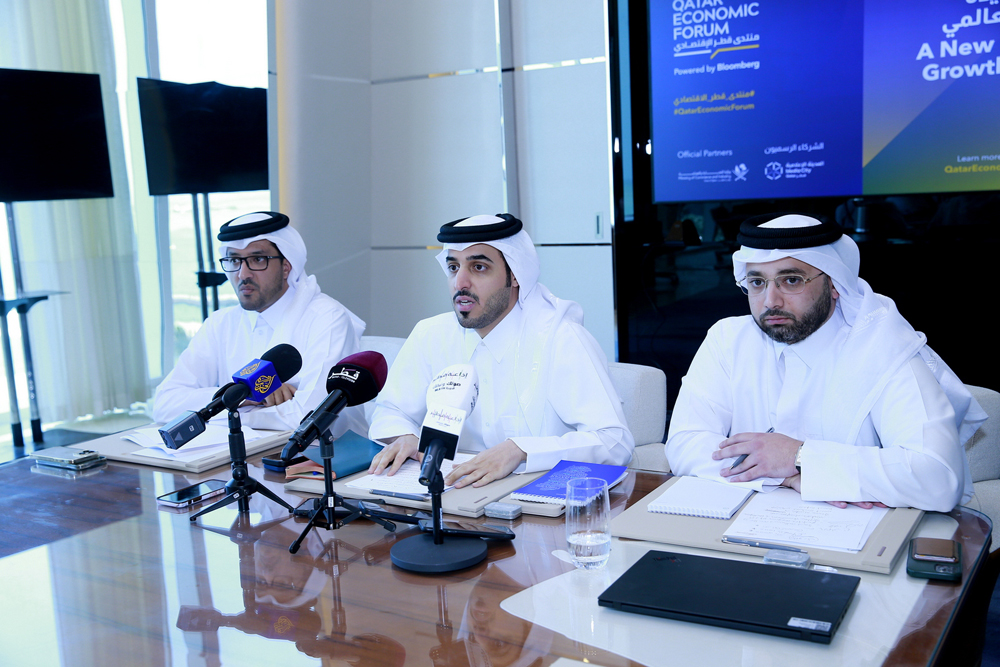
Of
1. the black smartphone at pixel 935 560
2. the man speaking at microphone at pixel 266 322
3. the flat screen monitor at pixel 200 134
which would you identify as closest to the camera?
the black smartphone at pixel 935 560

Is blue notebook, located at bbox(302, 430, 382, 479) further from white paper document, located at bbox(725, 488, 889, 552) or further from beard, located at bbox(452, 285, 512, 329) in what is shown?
white paper document, located at bbox(725, 488, 889, 552)

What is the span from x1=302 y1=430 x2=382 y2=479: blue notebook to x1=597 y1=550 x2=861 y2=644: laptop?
3.11 feet

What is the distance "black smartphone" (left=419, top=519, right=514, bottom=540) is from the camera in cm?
175

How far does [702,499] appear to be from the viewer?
1.89m

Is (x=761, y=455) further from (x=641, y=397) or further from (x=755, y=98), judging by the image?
(x=755, y=98)

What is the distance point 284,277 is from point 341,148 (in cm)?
209

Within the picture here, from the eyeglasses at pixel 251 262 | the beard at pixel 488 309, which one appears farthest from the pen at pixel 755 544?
the eyeglasses at pixel 251 262

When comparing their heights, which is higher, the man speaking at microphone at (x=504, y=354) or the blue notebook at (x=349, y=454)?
the man speaking at microphone at (x=504, y=354)

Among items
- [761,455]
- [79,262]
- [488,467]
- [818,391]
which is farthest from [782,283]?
[79,262]

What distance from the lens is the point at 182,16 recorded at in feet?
17.0

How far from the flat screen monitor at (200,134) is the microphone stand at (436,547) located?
4017 millimetres

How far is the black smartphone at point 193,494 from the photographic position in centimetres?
216

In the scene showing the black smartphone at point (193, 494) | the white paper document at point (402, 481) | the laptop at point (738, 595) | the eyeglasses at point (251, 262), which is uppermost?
the eyeglasses at point (251, 262)

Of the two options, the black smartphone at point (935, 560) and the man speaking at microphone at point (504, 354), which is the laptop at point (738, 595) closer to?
the black smartphone at point (935, 560)
